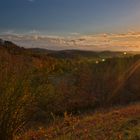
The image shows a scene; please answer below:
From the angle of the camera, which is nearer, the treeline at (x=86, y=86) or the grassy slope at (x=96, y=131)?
the grassy slope at (x=96, y=131)

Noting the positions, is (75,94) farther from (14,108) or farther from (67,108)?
(14,108)

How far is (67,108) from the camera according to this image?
21344mm

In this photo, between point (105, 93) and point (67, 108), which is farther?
point (105, 93)

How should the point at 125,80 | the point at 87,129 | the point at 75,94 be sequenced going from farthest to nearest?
1. the point at 125,80
2. the point at 75,94
3. the point at 87,129

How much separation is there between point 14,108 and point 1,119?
30 centimetres

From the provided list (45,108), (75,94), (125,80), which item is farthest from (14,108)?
(125,80)

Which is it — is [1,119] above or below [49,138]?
above

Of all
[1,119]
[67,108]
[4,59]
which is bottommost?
[67,108]

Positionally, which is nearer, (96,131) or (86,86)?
(96,131)

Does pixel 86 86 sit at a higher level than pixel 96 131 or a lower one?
lower

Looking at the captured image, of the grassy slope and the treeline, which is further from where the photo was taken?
the treeline

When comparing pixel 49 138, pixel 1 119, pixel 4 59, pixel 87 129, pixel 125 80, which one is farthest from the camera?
pixel 125 80

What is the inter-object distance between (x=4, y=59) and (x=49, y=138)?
2412 millimetres

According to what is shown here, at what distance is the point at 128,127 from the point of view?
35.0 feet
